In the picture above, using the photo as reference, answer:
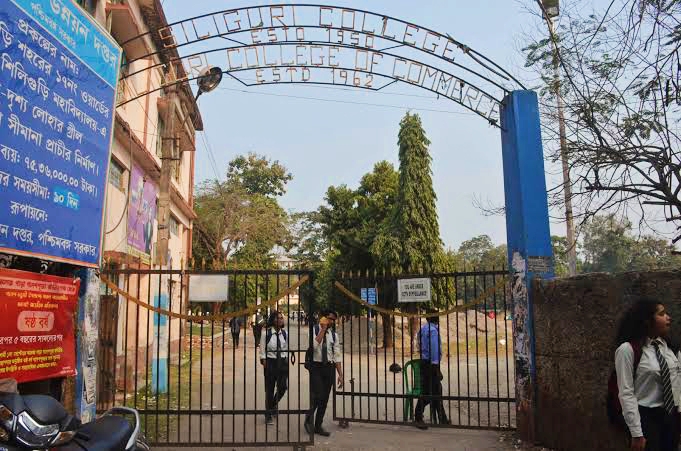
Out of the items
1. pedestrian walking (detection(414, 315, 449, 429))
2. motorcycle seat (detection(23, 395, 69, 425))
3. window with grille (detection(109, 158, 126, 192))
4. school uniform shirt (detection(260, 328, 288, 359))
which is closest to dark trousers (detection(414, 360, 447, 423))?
pedestrian walking (detection(414, 315, 449, 429))

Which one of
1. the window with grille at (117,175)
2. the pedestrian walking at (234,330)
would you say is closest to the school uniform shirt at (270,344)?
the pedestrian walking at (234,330)

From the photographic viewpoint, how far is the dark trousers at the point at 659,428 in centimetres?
382

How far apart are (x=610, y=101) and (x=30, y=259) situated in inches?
298

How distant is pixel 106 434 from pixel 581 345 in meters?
4.74

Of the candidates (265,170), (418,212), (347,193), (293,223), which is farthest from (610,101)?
(265,170)

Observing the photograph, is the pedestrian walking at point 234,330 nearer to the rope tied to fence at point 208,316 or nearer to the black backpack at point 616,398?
the rope tied to fence at point 208,316

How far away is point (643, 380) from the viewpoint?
12.6 feet

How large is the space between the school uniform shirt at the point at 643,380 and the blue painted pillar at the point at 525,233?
3.03m

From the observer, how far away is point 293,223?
1727 inches

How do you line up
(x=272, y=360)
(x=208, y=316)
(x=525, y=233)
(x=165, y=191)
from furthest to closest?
1. (x=165, y=191)
2. (x=272, y=360)
3. (x=525, y=233)
4. (x=208, y=316)

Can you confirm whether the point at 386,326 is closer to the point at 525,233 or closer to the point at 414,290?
the point at 414,290

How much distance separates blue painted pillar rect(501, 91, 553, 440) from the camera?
6918 millimetres

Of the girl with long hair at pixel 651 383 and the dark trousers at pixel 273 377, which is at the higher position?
the girl with long hair at pixel 651 383

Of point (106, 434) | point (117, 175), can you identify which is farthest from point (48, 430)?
point (117, 175)
